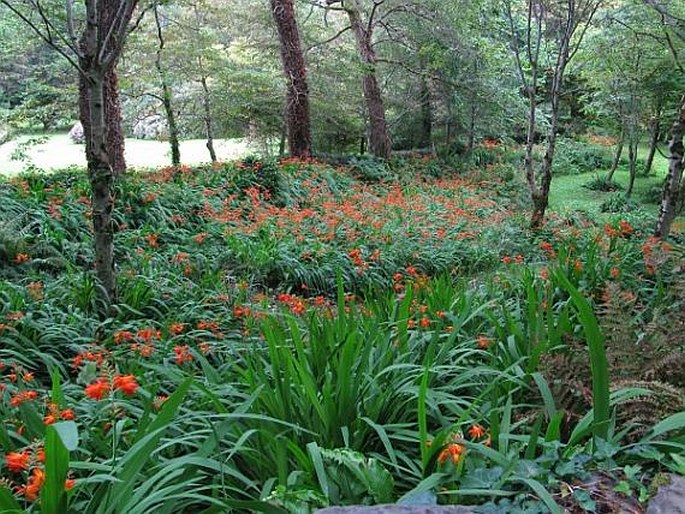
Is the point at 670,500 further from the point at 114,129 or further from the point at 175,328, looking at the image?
the point at 114,129

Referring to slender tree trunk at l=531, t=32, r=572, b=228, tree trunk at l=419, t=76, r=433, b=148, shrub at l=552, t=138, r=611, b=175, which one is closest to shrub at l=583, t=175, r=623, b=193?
shrub at l=552, t=138, r=611, b=175

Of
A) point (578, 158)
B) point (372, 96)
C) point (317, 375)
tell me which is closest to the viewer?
point (317, 375)

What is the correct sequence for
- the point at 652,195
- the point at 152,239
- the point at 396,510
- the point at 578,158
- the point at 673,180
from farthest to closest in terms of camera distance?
1. the point at 578,158
2. the point at 652,195
3. the point at 152,239
4. the point at 673,180
5. the point at 396,510

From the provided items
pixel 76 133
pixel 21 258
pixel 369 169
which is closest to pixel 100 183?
pixel 21 258

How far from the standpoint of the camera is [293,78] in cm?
991

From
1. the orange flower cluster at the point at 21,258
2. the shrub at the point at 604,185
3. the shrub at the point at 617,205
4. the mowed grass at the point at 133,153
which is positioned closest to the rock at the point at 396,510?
the orange flower cluster at the point at 21,258

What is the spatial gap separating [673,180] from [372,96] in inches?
322

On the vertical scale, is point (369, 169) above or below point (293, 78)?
below

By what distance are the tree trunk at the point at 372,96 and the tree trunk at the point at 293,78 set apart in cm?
209

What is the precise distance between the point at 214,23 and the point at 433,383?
41.0 ft

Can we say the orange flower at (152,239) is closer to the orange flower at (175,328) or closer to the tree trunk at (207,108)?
the orange flower at (175,328)

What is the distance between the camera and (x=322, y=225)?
6391mm

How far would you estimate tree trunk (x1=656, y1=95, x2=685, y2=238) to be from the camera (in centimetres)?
466

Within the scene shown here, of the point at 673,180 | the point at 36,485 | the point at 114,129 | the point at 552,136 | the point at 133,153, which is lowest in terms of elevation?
the point at 36,485
